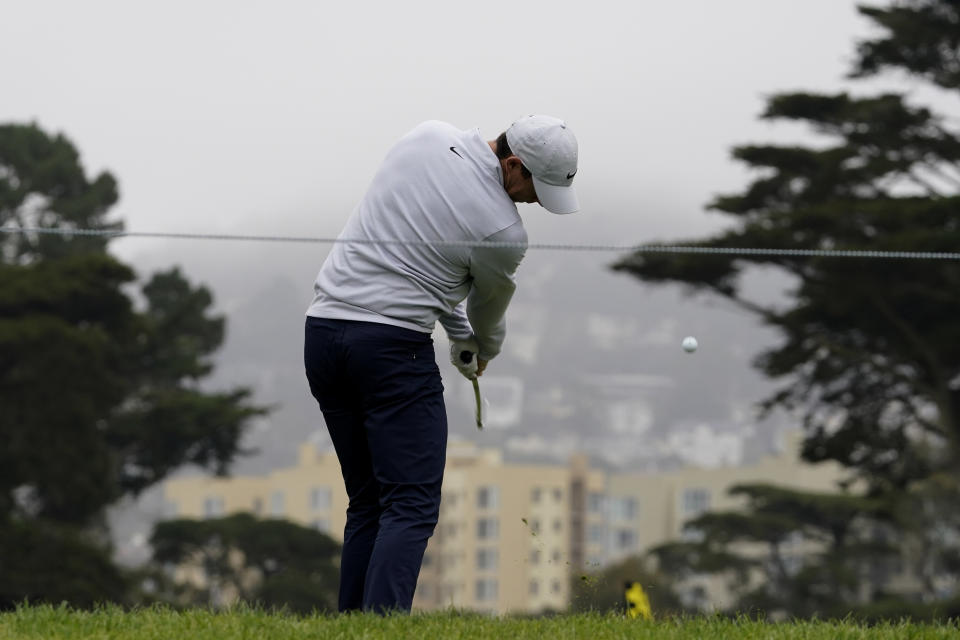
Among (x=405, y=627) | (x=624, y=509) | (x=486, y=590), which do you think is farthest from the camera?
(x=624, y=509)

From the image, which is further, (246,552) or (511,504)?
(511,504)

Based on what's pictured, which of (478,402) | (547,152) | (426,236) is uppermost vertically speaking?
(547,152)

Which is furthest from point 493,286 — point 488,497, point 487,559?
point 488,497

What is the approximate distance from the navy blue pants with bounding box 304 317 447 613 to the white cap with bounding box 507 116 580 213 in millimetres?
459

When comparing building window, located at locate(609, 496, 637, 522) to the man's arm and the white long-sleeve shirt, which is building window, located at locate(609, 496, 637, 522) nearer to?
the man's arm

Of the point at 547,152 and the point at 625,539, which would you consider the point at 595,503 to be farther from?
the point at 547,152

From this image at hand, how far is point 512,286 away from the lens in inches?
149

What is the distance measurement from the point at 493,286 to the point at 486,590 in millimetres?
79555

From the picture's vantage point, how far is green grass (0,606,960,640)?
334cm

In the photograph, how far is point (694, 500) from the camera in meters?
87.4

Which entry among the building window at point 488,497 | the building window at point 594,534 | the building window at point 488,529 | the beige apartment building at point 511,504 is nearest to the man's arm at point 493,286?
the beige apartment building at point 511,504

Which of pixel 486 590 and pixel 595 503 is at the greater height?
pixel 595 503

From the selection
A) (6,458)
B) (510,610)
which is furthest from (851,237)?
(510,610)

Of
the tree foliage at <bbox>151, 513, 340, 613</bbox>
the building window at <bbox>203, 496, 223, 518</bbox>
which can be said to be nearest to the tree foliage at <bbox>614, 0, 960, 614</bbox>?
Answer: the tree foliage at <bbox>151, 513, 340, 613</bbox>
